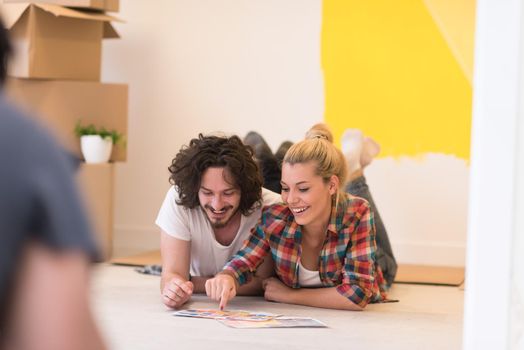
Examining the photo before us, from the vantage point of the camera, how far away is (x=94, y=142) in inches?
168

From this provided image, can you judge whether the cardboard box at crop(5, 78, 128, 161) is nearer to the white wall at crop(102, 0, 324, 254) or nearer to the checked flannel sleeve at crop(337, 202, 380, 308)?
the white wall at crop(102, 0, 324, 254)

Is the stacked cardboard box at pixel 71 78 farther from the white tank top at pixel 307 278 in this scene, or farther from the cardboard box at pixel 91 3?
the white tank top at pixel 307 278

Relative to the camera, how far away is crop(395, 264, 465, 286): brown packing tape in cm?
381

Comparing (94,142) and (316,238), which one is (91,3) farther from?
(316,238)

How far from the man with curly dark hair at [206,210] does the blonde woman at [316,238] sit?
90 millimetres

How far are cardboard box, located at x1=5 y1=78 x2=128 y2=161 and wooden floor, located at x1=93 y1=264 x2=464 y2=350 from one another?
117 centimetres

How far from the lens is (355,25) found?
4598mm

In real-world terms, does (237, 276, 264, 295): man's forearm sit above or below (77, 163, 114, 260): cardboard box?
below

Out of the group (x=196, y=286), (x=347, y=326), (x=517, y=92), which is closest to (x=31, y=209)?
(x=517, y=92)

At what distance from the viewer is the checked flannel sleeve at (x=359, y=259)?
2812mm

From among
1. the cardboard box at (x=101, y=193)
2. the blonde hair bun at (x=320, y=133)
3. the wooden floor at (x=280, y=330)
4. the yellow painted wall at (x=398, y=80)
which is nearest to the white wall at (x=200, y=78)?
the yellow painted wall at (x=398, y=80)

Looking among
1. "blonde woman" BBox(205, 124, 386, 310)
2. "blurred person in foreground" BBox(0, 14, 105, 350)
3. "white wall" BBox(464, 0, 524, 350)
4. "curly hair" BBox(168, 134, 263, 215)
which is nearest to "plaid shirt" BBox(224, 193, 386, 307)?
"blonde woman" BBox(205, 124, 386, 310)

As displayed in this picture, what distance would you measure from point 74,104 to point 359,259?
2.02 metres

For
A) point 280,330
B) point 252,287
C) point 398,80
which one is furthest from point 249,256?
point 398,80
